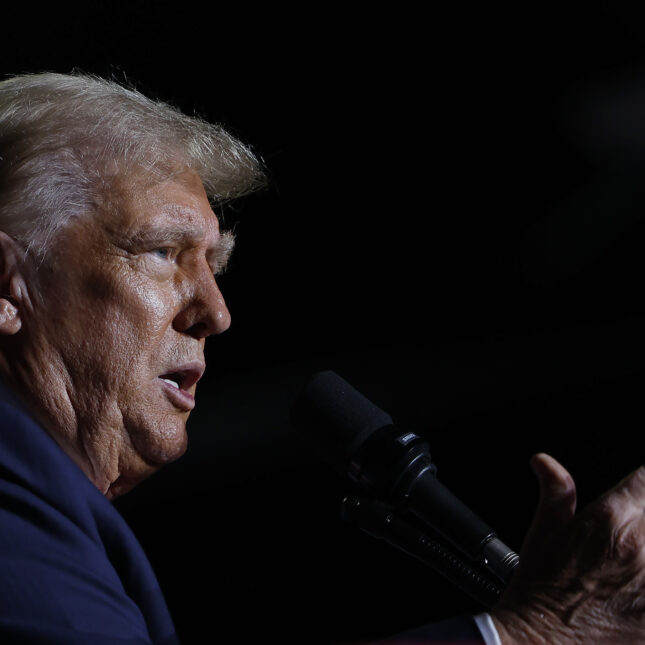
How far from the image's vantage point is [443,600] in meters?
2.07

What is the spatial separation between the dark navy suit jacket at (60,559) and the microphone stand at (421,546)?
336mm

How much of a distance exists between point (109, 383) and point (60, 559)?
1.19 ft

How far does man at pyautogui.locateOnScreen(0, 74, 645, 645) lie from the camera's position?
944mm

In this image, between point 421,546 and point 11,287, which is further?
point 11,287

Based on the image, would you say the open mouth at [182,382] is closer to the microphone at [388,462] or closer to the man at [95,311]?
the man at [95,311]

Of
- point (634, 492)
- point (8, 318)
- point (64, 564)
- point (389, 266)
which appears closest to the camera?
point (634, 492)

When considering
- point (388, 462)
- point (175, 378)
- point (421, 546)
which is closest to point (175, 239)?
point (175, 378)

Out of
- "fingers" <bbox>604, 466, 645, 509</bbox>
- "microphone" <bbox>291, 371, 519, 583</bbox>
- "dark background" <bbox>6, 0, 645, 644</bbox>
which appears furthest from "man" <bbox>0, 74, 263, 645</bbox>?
"dark background" <bbox>6, 0, 645, 644</bbox>

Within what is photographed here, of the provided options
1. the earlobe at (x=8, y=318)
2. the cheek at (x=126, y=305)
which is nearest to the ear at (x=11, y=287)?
the earlobe at (x=8, y=318)

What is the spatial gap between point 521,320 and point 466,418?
1.06 feet

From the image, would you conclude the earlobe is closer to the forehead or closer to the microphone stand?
the forehead

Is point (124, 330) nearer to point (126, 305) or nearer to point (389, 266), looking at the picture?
point (126, 305)

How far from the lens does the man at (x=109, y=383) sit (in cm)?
94

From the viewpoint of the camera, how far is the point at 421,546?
1103 mm
